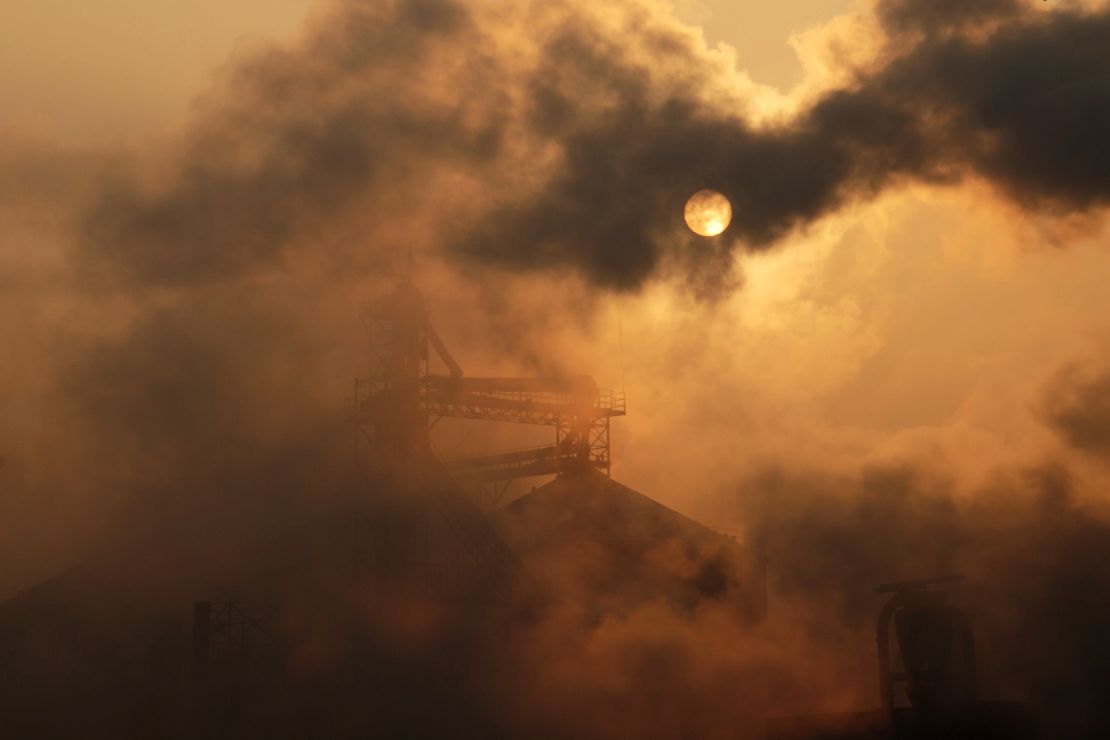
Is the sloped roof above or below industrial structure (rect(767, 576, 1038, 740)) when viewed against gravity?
above

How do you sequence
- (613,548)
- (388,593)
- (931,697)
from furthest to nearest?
(613,548)
(388,593)
(931,697)

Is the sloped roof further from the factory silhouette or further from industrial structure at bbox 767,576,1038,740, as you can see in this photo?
industrial structure at bbox 767,576,1038,740

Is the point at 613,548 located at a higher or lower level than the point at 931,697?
higher

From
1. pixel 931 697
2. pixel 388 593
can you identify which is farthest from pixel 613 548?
pixel 931 697

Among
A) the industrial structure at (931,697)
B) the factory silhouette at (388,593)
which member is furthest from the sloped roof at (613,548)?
the industrial structure at (931,697)

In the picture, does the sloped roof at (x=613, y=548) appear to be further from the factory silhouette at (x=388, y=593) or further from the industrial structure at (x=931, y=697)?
the industrial structure at (x=931, y=697)

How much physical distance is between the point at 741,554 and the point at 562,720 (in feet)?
47.7

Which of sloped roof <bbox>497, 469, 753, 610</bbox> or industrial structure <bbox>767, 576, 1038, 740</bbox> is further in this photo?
sloped roof <bbox>497, 469, 753, 610</bbox>

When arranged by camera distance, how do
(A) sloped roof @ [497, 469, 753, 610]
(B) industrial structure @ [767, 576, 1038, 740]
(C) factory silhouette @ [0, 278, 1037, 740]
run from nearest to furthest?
(B) industrial structure @ [767, 576, 1038, 740], (C) factory silhouette @ [0, 278, 1037, 740], (A) sloped roof @ [497, 469, 753, 610]

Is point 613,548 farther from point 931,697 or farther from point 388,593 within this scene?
point 931,697

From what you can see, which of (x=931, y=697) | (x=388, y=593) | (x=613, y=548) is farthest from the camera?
(x=613, y=548)

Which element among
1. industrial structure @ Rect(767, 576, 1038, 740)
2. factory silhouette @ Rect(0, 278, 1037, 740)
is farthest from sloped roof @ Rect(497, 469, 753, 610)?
industrial structure @ Rect(767, 576, 1038, 740)

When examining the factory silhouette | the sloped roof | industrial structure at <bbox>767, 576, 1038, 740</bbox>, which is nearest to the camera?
industrial structure at <bbox>767, 576, 1038, 740</bbox>

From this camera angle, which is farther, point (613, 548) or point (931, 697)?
point (613, 548)
